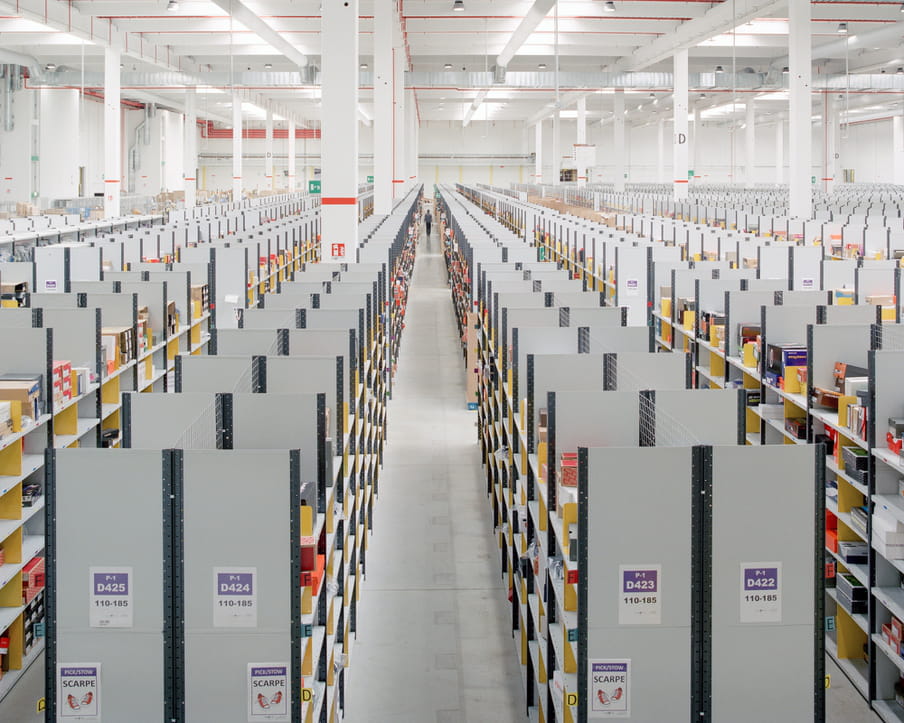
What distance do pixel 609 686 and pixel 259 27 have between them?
76.7ft

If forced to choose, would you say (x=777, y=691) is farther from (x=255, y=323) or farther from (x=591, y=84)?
(x=591, y=84)

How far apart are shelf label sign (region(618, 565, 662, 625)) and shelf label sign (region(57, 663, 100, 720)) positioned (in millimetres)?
2073

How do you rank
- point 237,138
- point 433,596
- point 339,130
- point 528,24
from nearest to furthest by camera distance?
point 433,596 < point 339,130 < point 528,24 < point 237,138

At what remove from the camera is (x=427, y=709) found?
5.59 meters

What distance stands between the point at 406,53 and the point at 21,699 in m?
30.1

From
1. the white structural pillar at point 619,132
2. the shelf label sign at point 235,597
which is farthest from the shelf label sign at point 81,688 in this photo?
the white structural pillar at point 619,132

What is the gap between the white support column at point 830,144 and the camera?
143 feet

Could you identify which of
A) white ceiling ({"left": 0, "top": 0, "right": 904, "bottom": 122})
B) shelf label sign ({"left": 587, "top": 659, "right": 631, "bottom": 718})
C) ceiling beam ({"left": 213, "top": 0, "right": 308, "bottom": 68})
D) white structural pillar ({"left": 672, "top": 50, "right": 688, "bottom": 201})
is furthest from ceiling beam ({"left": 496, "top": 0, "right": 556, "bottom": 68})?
shelf label sign ({"left": 587, "top": 659, "right": 631, "bottom": 718})

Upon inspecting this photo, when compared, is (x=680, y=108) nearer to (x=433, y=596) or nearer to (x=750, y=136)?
(x=750, y=136)

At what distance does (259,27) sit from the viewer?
977 inches

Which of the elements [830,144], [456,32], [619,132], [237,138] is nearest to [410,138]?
[237,138]

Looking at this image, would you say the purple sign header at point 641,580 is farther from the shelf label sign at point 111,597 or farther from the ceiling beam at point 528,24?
the ceiling beam at point 528,24

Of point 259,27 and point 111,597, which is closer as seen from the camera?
point 111,597

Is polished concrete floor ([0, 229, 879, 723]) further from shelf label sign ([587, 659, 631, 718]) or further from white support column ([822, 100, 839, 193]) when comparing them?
white support column ([822, 100, 839, 193])
